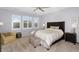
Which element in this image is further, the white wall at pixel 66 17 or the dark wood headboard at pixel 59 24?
the dark wood headboard at pixel 59 24

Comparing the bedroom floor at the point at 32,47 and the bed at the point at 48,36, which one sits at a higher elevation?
the bed at the point at 48,36

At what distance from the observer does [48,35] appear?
155 cm

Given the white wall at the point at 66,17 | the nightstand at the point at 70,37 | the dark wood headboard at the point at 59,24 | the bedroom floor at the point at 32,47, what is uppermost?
the white wall at the point at 66,17

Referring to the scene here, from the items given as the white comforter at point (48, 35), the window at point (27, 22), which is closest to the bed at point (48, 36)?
the white comforter at point (48, 35)

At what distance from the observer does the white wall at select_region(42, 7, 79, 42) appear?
4.98 feet

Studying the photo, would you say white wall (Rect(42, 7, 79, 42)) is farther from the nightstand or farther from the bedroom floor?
the bedroom floor

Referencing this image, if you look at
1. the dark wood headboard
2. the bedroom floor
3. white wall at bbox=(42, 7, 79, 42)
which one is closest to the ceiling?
white wall at bbox=(42, 7, 79, 42)

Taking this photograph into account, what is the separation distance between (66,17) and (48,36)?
1.64 ft

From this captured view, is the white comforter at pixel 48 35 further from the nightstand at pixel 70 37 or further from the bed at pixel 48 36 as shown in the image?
the nightstand at pixel 70 37

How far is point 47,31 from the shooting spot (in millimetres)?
1604

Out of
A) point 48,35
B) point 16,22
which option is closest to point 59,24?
point 48,35

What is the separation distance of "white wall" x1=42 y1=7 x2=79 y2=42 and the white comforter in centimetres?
18

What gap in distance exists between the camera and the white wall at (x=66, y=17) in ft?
4.98
